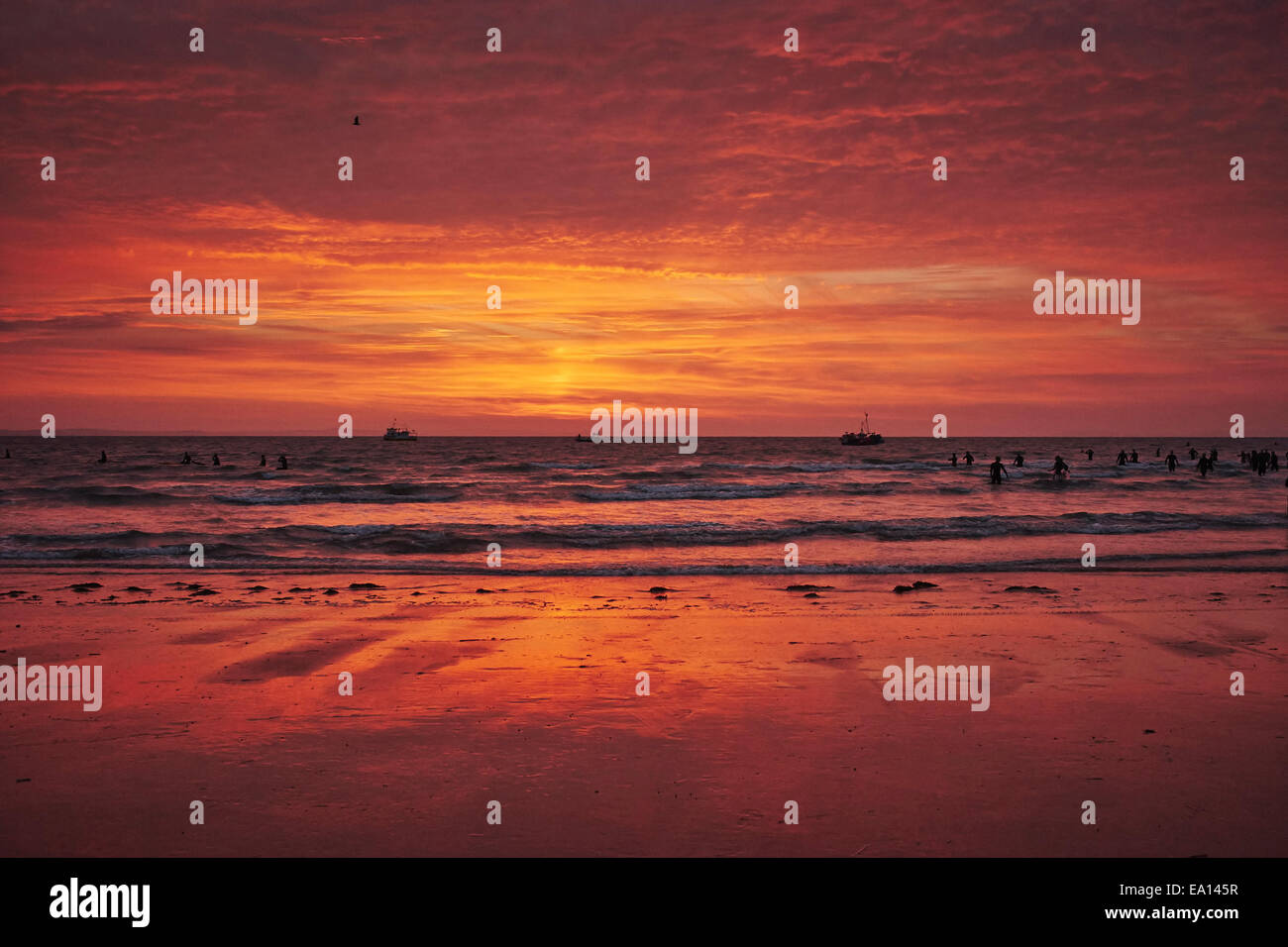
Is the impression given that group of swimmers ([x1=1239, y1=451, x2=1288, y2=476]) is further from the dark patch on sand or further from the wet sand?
the dark patch on sand

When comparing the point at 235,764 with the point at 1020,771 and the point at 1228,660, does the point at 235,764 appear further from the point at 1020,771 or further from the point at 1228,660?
the point at 1228,660

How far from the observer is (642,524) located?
33.0m

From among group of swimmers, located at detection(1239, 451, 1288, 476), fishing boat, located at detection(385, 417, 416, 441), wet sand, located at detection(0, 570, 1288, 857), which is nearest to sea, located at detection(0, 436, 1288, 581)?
group of swimmers, located at detection(1239, 451, 1288, 476)

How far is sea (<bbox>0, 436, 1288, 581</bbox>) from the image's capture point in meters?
21.8

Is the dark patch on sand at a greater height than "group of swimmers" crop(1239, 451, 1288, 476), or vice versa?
"group of swimmers" crop(1239, 451, 1288, 476)

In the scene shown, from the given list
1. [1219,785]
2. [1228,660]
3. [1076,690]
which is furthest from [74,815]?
[1228,660]

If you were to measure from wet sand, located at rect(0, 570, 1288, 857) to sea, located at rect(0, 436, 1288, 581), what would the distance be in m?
7.23

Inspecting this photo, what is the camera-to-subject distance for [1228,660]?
10.7m

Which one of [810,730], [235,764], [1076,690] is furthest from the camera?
[1076,690]

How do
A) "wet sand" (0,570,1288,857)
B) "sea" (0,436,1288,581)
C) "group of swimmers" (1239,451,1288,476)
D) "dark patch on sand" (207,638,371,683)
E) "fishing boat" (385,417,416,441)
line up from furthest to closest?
"fishing boat" (385,417,416,441), "group of swimmers" (1239,451,1288,476), "sea" (0,436,1288,581), "dark patch on sand" (207,638,371,683), "wet sand" (0,570,1288,857)

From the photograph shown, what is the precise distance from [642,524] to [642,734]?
25133mm

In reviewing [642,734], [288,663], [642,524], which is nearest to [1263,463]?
[642,524]

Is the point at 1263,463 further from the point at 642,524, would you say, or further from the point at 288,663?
the point at 288,663
